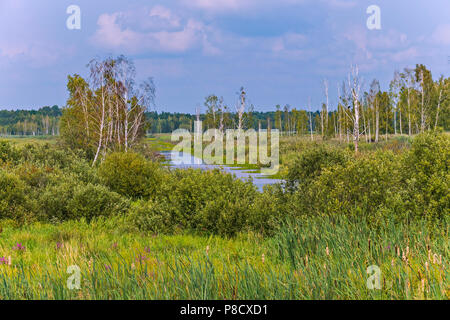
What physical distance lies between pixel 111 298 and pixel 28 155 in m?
14.4

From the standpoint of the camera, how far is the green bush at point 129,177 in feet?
48.0

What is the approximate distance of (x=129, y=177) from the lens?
1462 centimetres

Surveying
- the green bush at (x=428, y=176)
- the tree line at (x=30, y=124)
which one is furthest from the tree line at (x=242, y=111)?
the tree line at (x=30, y=124)

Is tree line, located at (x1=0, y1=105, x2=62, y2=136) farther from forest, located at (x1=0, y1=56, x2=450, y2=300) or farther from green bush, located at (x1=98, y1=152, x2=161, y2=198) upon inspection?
forest, located at (x1=0, y1=56, x2=450, y2=300)

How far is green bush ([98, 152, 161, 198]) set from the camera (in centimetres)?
1462

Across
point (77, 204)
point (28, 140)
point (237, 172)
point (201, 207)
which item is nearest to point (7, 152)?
point (77, 204)

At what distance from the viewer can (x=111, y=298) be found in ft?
12.2

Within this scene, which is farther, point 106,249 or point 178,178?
point 178,178

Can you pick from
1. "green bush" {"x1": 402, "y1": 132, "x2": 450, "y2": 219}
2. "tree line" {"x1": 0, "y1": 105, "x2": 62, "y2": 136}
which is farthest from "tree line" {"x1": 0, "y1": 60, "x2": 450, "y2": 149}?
"tree line" {"x1": 0, "y1": 105, "x2": 62, "y2": 136}

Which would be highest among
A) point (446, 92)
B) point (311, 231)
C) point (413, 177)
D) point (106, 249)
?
point (446, 92)
